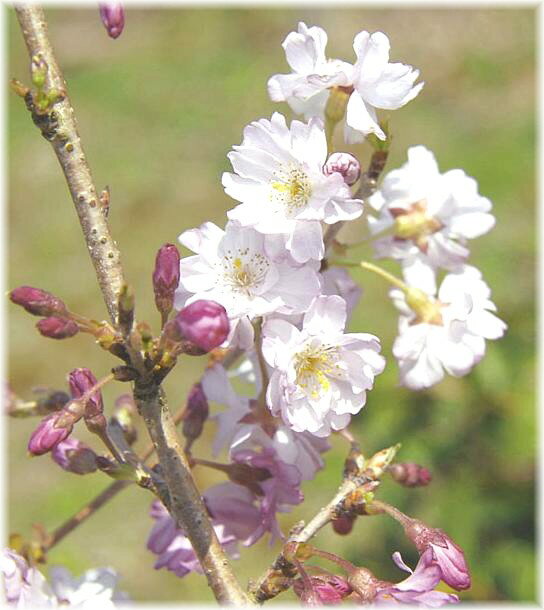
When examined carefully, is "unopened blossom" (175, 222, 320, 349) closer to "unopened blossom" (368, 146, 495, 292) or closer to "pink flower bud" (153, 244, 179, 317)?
"pink flower bud" (153, 244, 179, 317)

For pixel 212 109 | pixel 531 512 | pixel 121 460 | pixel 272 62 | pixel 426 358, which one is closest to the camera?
pixel 121 460

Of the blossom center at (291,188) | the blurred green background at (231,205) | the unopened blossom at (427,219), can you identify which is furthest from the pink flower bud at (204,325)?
the blurred green background at (231,205)

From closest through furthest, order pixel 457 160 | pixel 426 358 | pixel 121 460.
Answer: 1. pixel 121 460
2. pixel 426 358
3. pixel 457 160

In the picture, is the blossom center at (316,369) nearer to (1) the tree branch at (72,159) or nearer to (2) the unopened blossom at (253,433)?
(2) the unopened blossom at (253,433)

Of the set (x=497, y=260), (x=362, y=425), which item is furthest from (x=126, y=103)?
(x=362, y=425)

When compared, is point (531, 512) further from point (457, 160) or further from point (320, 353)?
point (457, 160)
